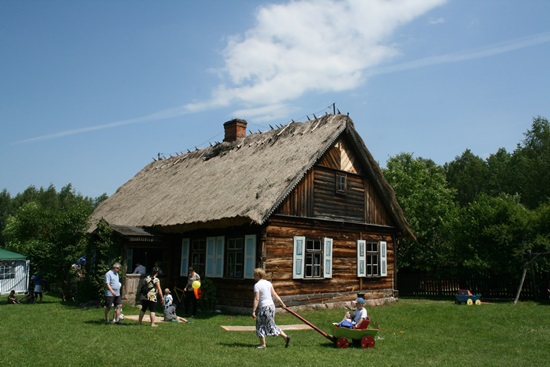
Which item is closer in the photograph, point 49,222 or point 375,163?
point 375,163

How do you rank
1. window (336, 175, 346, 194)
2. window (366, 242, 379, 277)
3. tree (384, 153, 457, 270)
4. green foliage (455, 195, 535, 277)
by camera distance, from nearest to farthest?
window (336, 175, 346, 194) → window (366, 242, 379, 277) → green foliage (455, 195, 535, 277) → tree (384, 153, 457, 270)

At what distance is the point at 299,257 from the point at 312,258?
78 centimetres

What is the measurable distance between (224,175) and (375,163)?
644cm

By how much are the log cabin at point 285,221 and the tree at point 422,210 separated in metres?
8.70

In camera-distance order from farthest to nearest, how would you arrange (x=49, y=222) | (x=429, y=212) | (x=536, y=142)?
(x=536, y=142)
(x=429, y=212)
(x=49, y=222)

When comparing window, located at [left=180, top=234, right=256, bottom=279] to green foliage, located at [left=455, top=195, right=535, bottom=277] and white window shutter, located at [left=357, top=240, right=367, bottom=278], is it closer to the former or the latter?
white window shutter, located at [left=357, top=240, right=367, bottom=278]

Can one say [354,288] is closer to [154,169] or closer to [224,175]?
[224,175]

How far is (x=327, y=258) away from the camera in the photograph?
736 inches

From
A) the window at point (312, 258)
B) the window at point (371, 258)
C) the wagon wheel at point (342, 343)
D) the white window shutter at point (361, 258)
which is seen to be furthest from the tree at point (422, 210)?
the wagon wheel at point (342, 343)

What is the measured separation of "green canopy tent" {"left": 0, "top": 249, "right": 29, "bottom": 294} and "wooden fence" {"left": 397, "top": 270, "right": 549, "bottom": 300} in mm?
21479

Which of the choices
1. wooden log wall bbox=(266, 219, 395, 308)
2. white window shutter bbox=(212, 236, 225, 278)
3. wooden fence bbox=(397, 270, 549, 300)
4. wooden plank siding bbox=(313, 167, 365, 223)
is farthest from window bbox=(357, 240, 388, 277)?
white window shutter bbox=(212, 236, 225, 278)

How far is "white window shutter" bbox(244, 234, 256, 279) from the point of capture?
16641 mm

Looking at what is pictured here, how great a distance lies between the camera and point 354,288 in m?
19.7

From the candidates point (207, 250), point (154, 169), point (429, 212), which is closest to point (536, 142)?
point (429, 212)
